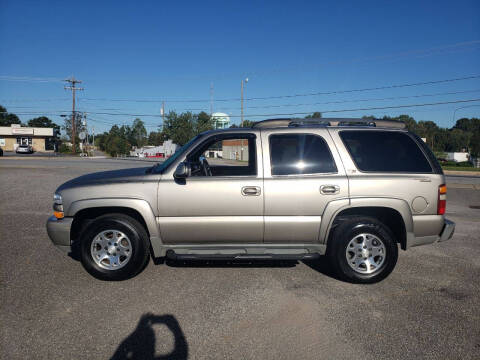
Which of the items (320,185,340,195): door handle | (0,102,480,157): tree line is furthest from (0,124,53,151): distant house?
(320,185,340,195): door handle

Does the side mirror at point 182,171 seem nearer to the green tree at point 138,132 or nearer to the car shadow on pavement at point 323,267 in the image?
the car shadow on pavement at point 323,267

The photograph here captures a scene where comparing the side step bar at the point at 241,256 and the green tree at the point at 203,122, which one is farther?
the green tree at the point at 203,122

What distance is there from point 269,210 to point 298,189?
43 centimetres

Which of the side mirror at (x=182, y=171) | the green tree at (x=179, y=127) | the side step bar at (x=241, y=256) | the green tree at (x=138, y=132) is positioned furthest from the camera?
the green tree at (x=138, y=132)

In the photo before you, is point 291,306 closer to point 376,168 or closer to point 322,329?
point 322,329

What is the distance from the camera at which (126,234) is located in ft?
13.2

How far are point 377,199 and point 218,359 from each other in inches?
102

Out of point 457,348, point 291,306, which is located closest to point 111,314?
point 291,306

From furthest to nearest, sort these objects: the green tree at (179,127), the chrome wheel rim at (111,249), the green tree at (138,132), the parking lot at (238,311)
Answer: the green tree at (138,132), the green tree at (179,127), the chrome wheel rim at (111,249), the parking lot at (238,311)

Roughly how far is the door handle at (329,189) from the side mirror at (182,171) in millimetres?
1620

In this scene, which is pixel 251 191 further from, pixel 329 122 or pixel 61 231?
pixel 61 231

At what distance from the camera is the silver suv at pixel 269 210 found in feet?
13.1

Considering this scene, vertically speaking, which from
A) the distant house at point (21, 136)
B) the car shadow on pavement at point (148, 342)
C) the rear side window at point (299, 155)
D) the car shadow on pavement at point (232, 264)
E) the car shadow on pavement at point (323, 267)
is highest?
the distant house at point (21, 136)

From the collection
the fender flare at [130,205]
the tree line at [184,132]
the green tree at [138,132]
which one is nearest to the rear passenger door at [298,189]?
the fender flare at [130,205]
